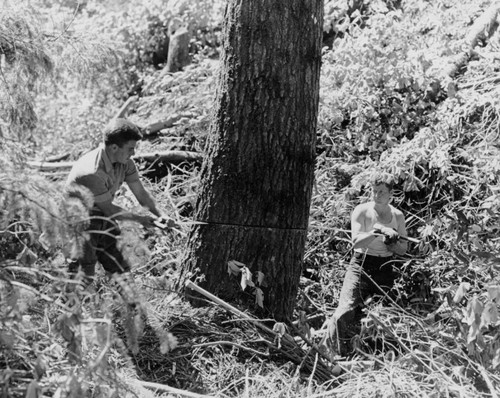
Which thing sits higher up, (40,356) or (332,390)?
(40,356)

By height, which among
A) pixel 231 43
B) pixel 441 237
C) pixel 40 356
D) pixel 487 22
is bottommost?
pixel 40 356

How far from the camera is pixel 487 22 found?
309 inches

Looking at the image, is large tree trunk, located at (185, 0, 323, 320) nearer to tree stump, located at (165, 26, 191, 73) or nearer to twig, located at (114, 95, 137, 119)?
twig, located at (114, 95, 137, 119)

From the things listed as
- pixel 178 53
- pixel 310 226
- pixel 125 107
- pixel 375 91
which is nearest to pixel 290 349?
pixel 310 226

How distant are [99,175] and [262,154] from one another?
3.45 feet

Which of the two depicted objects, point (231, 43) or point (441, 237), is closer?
point (231, 43)

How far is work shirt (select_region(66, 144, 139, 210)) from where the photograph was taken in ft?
16.8

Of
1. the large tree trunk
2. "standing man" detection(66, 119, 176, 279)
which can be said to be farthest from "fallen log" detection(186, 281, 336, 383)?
"standing man" detection(66, 119, 176, 279)

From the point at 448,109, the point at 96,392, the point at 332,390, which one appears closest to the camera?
the point at 96,392

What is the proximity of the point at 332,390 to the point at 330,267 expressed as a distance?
316cm

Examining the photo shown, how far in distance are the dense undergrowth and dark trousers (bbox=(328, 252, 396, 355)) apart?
0.54ft

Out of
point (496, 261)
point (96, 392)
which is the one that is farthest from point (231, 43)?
point (96, 392)

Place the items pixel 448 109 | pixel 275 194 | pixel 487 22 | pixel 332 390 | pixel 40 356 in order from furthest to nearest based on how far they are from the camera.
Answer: pixel 487 22
pixel 448 109
pixel 275 194
pixel 332 390
pixel 40 356

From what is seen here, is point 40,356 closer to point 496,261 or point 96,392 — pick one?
point 96,392
